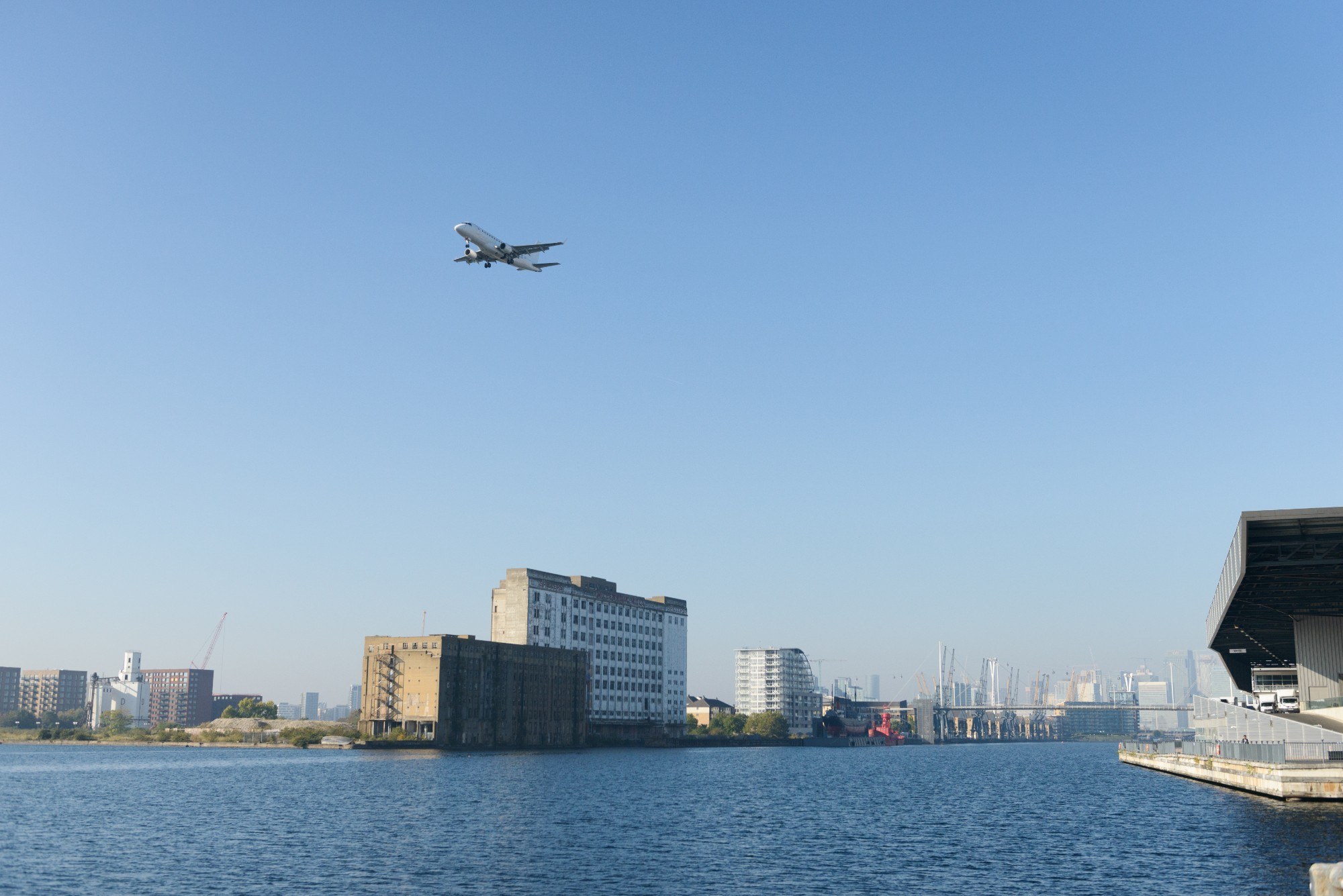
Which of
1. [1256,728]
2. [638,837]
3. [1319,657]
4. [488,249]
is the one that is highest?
[488,249]

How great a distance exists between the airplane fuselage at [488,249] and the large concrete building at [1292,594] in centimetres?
5816

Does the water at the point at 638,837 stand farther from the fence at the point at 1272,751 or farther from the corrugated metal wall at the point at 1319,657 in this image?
the corrugated metal wall at the point at 1319,657

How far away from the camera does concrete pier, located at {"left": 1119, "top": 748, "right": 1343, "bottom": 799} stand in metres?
72.6

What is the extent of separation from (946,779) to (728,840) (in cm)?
9241

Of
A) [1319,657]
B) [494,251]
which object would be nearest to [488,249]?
[494,251]

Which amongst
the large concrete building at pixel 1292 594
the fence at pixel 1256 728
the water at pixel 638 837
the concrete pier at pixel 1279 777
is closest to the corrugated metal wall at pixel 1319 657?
the large concrete building at pixel 1292 594

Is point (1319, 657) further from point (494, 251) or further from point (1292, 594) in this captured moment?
point (494, 251)

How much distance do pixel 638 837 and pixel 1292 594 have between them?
64942mm

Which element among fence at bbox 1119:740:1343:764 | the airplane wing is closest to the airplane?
the airplane wing

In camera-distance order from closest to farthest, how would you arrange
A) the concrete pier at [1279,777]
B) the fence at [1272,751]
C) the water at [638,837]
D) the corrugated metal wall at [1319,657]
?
1. the water at [638,837]
2. the concrete pier at [1279,777]
3. the fence at [1272,751]
4. the corrugated metal wall at [1319,657]

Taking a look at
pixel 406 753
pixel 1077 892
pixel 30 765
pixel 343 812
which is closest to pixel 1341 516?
pixel 1077 892

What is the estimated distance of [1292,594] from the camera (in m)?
99.2

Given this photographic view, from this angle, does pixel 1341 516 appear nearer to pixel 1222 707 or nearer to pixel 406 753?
pixel 1222 707

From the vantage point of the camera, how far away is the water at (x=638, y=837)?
5097cm
